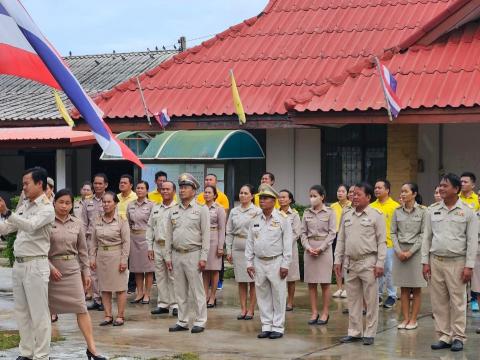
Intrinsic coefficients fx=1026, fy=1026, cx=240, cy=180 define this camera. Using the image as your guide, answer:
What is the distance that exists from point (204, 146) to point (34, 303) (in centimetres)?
893

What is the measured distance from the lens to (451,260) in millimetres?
10742

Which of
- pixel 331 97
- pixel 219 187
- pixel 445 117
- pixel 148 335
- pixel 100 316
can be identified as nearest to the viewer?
pixel 148 335

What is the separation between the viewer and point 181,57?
68.1ft

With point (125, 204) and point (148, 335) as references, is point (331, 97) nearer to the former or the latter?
point (125, 204)

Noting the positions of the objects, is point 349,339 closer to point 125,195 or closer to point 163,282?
point 163,282

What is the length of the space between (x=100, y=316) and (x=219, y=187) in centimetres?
563

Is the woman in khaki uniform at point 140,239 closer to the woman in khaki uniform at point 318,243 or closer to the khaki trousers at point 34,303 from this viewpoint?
the woman in khaki uniform at point 318,243

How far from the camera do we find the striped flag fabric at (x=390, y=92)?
Result: 15.5m

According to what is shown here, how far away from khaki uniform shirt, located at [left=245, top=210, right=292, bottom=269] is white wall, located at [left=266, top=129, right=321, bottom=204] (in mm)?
6694

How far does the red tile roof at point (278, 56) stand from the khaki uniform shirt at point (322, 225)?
4.86 m

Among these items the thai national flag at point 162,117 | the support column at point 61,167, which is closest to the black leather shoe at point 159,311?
the thai national flag at point 162,117

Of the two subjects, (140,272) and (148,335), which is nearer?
(148,335)

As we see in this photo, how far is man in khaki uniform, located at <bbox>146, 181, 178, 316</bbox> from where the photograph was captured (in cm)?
1338

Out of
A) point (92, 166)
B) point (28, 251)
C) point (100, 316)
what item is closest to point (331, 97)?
point (100, 316)
